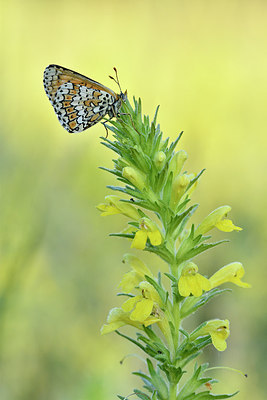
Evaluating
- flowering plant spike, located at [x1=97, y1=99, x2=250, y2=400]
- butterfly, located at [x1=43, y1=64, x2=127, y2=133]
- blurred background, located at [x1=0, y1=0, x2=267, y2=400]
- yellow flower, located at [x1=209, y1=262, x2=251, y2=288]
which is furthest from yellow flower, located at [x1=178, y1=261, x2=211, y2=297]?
blurred background, located at [x1=0, y1=0, x2=267, y2=400]

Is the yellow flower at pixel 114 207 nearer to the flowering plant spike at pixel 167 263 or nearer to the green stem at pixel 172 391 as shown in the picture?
the flowering plant spike at pixel 167 263

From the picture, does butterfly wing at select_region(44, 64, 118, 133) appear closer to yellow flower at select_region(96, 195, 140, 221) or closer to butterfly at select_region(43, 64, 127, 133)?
butterfly at select_region(43, 64, 127, 133)

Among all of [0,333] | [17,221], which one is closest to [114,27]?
[17,221]

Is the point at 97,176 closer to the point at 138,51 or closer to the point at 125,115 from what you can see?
the point at 138,51

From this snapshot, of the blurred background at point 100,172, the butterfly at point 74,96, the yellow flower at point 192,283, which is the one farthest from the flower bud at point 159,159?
the blurred background at point 100,172

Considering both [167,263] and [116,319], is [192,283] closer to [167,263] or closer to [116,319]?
[167,263]
